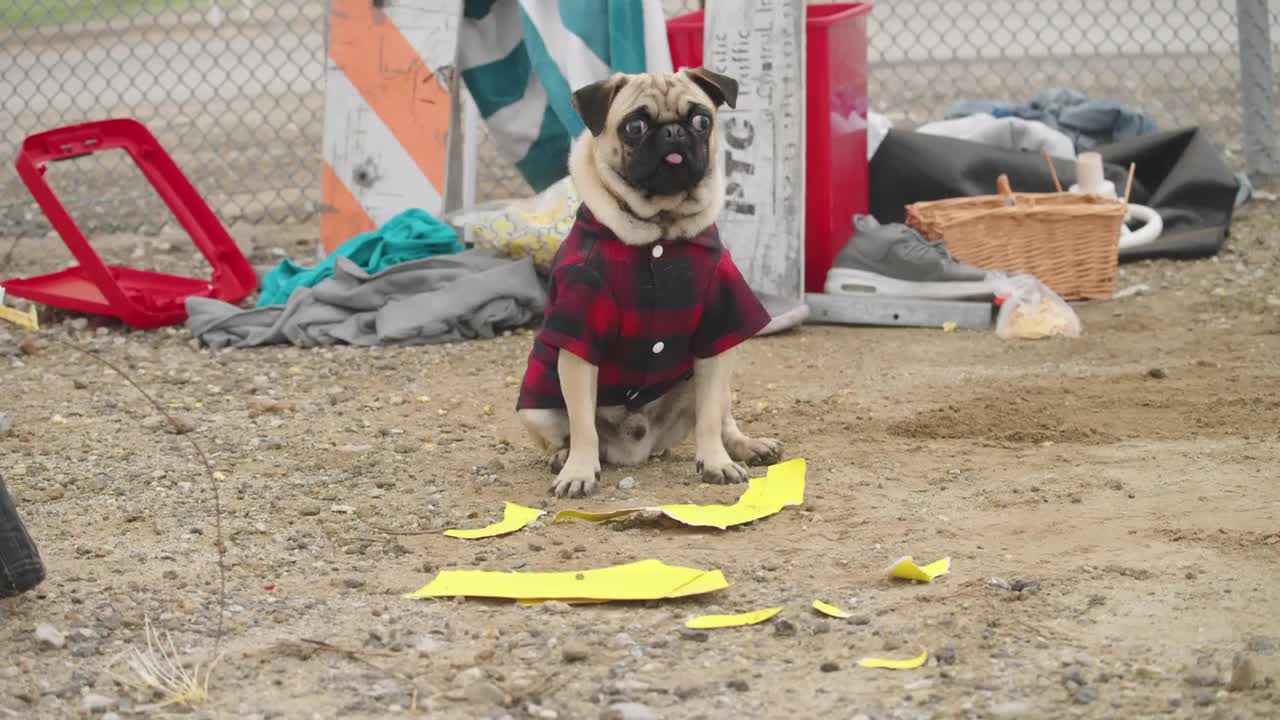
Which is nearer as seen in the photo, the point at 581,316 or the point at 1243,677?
the point at 1243,677

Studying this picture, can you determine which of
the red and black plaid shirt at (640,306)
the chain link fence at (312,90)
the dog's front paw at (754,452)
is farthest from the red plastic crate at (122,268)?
the dog's front paw at (754,452)

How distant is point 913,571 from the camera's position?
130 inches

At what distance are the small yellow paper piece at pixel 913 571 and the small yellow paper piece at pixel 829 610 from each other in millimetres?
200

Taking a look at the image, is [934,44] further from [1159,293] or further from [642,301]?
[642,301]

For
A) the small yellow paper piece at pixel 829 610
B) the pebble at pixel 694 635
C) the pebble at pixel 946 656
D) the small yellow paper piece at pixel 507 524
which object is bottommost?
the small yellow paper piece at pixel 507 524

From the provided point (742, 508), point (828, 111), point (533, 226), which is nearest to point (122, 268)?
point (533, 226)

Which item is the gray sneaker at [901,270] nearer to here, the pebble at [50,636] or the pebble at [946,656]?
the pebble at [946,656]

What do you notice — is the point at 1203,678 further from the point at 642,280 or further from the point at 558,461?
the point at 558,461

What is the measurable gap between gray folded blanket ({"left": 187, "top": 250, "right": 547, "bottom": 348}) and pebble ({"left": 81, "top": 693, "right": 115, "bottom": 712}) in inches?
128

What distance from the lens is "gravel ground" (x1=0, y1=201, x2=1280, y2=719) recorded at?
283 cm

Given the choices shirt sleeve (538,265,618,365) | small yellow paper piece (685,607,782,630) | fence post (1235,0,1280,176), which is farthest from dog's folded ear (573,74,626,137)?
fence post (1235,0,1280,176)

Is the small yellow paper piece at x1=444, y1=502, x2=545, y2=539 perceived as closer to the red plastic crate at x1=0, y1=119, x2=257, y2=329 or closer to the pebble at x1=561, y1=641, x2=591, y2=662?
the pebble at x1=561, y1=641, x2=591, y2=662

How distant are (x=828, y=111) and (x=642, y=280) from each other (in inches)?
89.6

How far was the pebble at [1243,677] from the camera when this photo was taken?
2.67 metres
